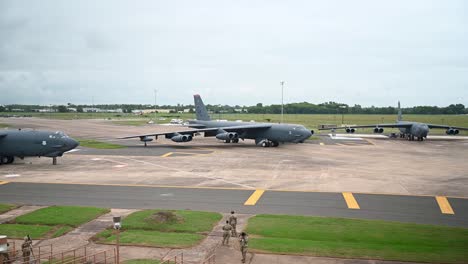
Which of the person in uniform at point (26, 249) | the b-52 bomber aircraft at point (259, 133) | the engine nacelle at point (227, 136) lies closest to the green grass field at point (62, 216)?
the person in uniform at point (26, 249)

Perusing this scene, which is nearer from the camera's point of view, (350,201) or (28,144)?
(350,201)

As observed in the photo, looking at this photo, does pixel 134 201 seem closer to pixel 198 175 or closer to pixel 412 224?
pixel 198 175

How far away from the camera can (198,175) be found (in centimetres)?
3039

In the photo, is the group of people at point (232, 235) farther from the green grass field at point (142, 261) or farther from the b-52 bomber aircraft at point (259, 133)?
the b-52 bomber aircraft at point (259, 133)

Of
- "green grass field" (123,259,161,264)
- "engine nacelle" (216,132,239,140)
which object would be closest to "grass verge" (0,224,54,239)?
"green grass field" (123,259,161,264)

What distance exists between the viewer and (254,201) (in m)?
22.1

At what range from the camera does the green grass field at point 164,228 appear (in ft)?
50.4

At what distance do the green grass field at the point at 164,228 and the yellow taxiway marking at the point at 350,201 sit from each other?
24.7ft

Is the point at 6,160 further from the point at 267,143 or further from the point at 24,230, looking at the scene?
the point at 267,143

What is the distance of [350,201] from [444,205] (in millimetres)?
5071

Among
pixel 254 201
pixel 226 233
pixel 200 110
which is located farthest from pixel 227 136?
pixel 226 233

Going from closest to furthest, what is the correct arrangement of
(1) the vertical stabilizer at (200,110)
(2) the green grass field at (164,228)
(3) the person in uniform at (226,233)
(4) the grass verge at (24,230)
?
1. (3) the person in uniform at (226,233)
2. (2) the green grass field at (164,228)
3. (4) the grass verge at (24,230)
4. (1) the vertical stabilizer at (200,110)

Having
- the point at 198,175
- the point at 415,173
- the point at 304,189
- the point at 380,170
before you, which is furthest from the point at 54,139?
the point at 415,173

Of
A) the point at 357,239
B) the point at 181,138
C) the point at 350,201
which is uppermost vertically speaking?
the point at 181,138
